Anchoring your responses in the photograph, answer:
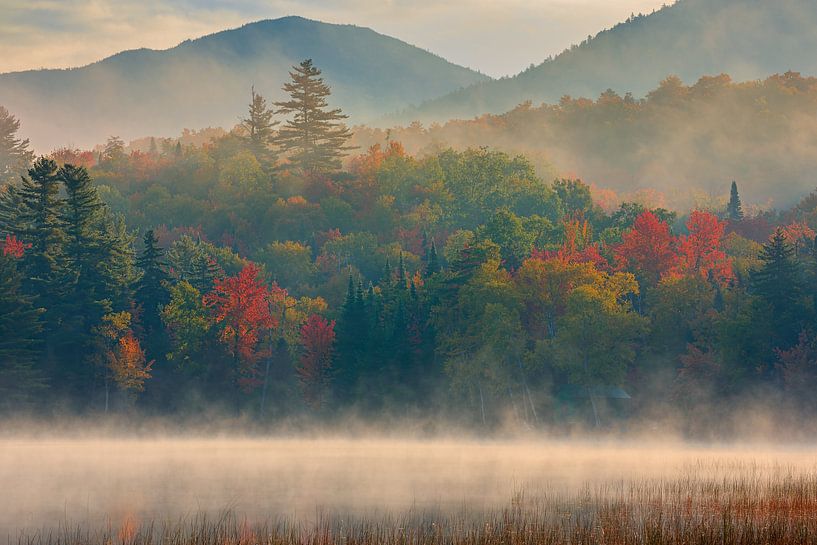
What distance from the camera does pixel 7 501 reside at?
164 feet

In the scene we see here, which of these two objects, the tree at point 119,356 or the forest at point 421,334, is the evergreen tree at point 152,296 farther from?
the tree at point 119,356

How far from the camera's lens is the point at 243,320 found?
122812 mm

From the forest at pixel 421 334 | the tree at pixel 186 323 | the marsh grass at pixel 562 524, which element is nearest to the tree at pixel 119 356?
the forest at pixel 421 334

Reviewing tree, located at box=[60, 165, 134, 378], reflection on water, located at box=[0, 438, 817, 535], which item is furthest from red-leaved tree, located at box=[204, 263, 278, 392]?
reflection on water, located at box=[0, 438, 817, 535]

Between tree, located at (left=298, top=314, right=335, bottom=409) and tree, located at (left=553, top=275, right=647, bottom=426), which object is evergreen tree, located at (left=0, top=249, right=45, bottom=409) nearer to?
tree, located at (left=298, top=314, right=335, bottom=409)

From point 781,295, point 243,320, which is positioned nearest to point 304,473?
point 781,295

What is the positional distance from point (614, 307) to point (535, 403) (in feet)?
39.9

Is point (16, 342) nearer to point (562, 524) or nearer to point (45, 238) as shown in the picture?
point (45, 238)

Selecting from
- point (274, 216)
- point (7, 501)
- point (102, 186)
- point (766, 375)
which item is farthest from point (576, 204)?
point (7, 501)

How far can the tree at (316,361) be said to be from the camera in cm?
11869

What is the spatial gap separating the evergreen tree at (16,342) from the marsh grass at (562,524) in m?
65.5

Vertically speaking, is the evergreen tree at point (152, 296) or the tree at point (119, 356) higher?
the evergreen tree at point (152, 296)

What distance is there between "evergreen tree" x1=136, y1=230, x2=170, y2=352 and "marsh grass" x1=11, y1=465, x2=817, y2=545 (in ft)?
244

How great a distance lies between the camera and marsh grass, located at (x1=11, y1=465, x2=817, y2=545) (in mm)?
36188
